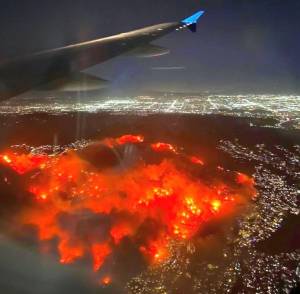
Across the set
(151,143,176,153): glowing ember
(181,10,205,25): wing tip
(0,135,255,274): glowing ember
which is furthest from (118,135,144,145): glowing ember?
(181,10,205,25): wing tip

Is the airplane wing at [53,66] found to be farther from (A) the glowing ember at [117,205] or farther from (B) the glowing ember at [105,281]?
(A) the glowing ember at [117,205]

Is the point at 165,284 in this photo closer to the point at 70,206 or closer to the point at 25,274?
the point at 25,274

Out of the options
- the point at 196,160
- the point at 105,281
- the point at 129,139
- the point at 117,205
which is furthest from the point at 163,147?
the point at 105,281

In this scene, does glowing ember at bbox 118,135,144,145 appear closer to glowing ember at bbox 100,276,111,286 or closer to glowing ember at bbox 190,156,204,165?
glowing ember at bbox 190,156,204,165

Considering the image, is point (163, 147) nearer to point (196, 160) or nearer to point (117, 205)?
point (196, 160)

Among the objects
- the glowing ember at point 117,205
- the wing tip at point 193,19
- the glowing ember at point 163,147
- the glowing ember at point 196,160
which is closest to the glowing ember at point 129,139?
the glowing ember at point 163,147

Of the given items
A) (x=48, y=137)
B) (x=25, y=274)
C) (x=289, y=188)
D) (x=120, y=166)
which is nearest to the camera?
(x=25, y=274)

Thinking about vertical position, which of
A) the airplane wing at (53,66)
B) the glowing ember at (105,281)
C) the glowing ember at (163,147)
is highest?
the airplane wing at (53,66)

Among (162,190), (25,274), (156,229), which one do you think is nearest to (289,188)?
(162,190)
